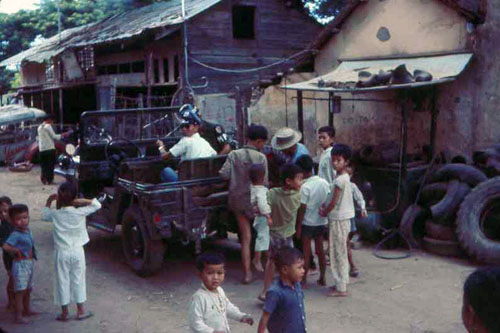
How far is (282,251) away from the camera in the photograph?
3826 mm

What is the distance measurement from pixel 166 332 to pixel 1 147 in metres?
15.6

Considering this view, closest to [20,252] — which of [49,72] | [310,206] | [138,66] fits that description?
[310,206]

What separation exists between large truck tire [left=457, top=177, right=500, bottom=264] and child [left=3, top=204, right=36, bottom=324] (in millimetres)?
5031

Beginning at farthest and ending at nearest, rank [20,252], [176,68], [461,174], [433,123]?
[176,68] < [433,123] < [461,174] < [20,252]

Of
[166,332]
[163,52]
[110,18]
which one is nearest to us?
[166,332]

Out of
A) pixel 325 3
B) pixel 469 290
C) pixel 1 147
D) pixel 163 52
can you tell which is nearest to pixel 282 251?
pixel 469 290

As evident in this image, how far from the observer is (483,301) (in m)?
1.91

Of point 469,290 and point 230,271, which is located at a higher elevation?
point 469,290

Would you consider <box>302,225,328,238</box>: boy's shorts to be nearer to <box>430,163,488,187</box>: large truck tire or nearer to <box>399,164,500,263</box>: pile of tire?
<box>399,164,500,263</box>: pile of tire

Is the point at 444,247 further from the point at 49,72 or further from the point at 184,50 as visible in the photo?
the point at 49,72

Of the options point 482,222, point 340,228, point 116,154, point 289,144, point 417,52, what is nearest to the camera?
point 340,228

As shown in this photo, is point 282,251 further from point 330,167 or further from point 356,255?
point 356,255

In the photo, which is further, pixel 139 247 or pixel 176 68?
pixel 176 68

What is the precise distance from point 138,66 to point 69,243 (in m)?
→ 15.6
